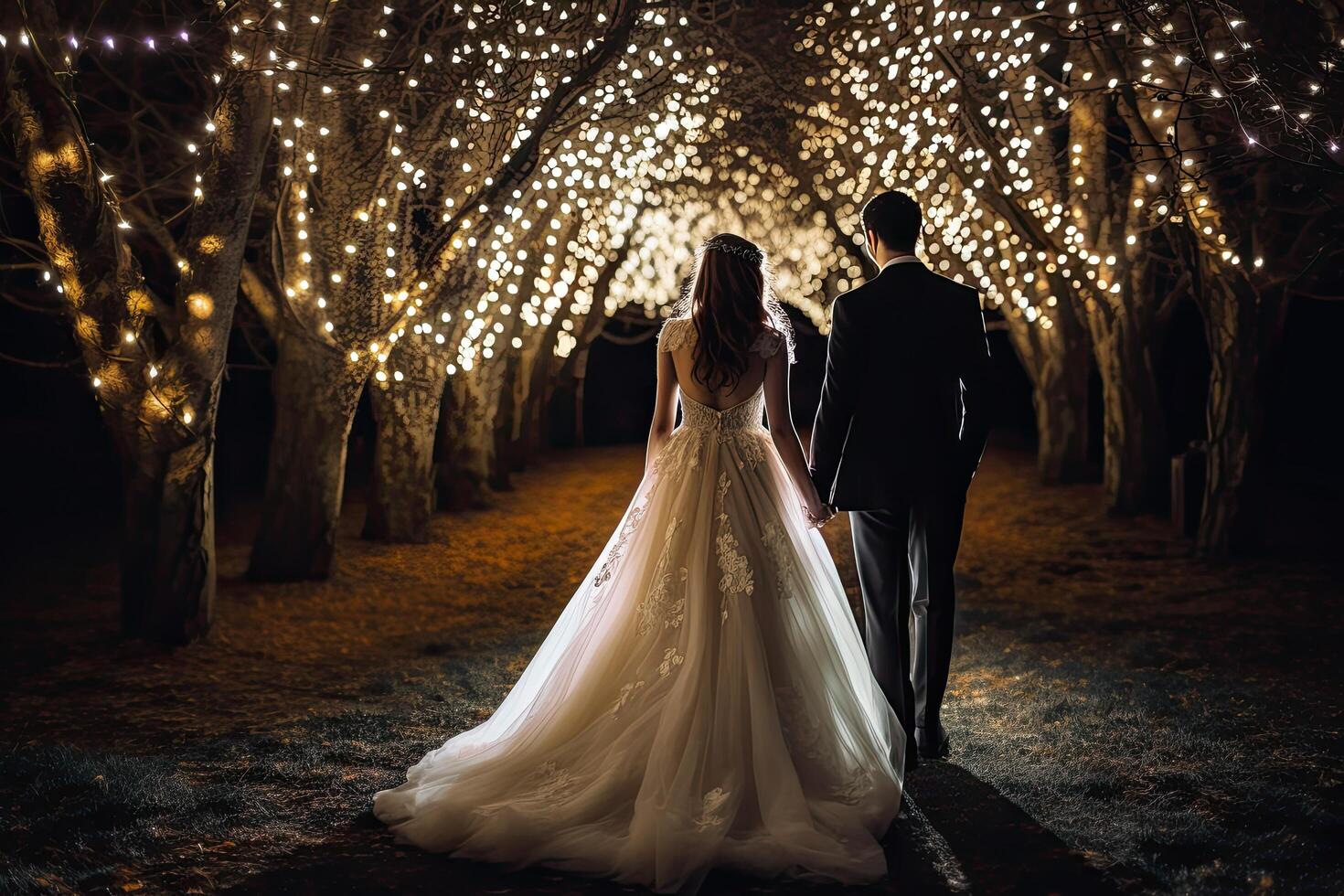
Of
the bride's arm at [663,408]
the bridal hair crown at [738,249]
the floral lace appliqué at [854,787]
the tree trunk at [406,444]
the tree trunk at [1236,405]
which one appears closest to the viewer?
the floral lace appliqué at [854,787]

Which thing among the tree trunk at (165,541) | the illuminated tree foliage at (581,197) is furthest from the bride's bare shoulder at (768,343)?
the tree trunk at (165,541)

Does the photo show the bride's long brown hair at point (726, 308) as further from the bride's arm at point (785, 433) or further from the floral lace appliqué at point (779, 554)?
the floral lace appliqué at point (779, 554)

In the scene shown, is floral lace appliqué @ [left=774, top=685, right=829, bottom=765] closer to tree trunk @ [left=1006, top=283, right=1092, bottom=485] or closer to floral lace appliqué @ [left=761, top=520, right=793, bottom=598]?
floral lace appliqué @ [left=761, top=520, right=793, bottom=598]

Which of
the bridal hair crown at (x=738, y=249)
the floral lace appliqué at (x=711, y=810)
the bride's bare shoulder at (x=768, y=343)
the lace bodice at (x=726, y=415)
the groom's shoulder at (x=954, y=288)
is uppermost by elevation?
the bridal hair crown at (x=738, y=249)

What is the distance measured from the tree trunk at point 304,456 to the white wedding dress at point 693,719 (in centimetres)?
470

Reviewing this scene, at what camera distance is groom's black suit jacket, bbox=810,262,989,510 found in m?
4.49

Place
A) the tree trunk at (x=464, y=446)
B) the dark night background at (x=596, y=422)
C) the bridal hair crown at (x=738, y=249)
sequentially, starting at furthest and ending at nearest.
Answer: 1. the tree trunk at (x=464, y=446)
2. the dark night background at (x=596, y=422)
3. the bridal hair crown at (x=738, y=249)

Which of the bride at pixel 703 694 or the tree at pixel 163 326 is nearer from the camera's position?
the bride at pixel 703 694

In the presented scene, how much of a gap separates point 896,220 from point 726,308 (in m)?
0.81

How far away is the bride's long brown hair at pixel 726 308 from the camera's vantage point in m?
4.33

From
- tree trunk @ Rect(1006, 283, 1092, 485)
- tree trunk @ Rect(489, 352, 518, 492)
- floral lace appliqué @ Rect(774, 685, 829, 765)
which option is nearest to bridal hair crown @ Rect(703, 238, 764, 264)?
floral lace appliqué @ Rect(774, 685, 829, 765)

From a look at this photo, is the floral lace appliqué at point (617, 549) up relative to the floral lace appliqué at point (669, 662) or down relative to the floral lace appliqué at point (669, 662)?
up

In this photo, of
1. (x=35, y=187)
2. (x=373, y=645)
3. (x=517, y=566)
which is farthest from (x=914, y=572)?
(x=517, y=566)

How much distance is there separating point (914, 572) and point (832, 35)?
7801 mm
